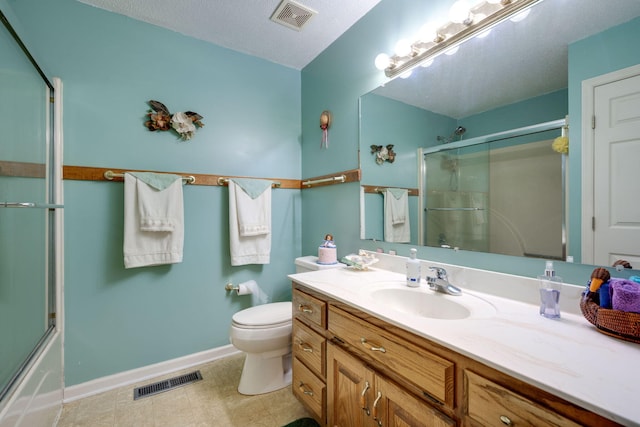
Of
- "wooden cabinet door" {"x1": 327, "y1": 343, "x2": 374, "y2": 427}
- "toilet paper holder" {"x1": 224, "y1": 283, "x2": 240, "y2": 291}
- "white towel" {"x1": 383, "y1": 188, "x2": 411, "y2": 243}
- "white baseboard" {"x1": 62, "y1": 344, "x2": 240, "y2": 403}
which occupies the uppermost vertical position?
"white towel" {"x1": 383, "y1": 188, "x2": 411, "y2": 243}

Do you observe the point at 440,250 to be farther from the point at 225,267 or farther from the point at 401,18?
the point at 225,267

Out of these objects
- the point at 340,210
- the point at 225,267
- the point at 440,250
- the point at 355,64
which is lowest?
the point at 225,267

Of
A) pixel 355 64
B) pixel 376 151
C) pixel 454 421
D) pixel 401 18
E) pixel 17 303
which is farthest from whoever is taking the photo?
pixel 355 64

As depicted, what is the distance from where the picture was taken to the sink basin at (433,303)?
97cm

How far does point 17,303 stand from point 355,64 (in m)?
2.27

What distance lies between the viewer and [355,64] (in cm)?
184

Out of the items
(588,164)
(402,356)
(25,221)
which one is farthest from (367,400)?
(25,221)

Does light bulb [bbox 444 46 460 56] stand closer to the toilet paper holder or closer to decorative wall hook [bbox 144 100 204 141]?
decorative wall hook [bbox 144 100 204 141]

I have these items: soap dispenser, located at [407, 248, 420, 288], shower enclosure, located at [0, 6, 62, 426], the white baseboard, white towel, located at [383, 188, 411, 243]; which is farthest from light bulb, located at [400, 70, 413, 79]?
the white baseboard

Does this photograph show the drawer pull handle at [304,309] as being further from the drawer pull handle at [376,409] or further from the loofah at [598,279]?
the loofah at [598,279]

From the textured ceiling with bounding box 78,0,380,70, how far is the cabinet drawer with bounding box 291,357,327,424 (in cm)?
212

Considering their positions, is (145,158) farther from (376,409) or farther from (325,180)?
(376,409)

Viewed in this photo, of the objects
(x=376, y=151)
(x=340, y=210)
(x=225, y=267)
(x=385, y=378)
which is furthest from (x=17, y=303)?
(x=376, y=151)

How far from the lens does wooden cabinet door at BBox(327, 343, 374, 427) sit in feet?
3.20
